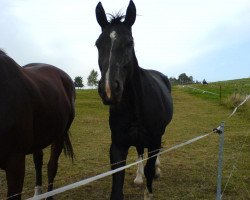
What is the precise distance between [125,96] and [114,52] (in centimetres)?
83

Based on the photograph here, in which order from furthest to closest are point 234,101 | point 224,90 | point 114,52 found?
1. point 224,90
2. point 234,101
3. point 114,52

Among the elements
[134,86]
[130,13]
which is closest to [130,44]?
[130,13]

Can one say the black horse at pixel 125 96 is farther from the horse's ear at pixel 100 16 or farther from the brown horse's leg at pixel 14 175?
the brown horse's leg at pixel 14 175

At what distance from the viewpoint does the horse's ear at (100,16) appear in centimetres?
383

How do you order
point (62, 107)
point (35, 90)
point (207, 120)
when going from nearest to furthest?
point (35, 90), point (62, 107), point (207, 120)

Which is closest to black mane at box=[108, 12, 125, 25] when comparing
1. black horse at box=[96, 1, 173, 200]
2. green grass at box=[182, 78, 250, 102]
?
black horse at box=[96, 1, 173, 200]

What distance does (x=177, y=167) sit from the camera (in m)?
7.12

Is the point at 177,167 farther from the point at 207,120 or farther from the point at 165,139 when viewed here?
the point at 207,120

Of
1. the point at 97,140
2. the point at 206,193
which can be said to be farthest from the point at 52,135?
the point at 97,140

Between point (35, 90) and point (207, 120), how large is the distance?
39.3ft

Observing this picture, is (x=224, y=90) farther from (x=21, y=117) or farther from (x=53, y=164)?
(x=21, y=117)

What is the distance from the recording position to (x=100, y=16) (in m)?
3.84

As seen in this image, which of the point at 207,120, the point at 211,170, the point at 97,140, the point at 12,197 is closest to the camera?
the point at 12,197

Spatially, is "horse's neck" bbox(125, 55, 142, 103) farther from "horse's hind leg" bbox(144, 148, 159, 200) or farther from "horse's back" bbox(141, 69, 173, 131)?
"horse's hind leg" bbox(144, 148, 159, 200)
